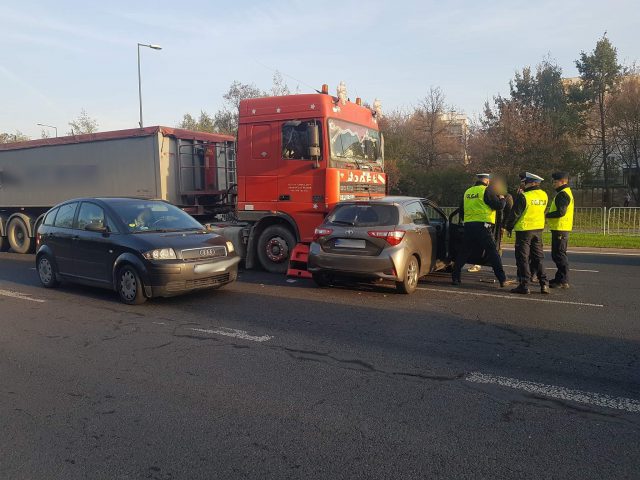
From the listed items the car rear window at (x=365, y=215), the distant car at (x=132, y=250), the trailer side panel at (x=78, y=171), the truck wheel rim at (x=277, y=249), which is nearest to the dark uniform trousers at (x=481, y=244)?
the car rear window at (x=365, y=215)

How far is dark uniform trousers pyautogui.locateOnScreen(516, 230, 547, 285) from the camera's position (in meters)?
8.05

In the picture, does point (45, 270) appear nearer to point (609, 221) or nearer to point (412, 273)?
point (412, 273)

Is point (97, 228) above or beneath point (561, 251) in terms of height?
above

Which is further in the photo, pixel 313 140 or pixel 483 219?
pixel 313 140

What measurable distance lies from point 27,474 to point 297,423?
169cm

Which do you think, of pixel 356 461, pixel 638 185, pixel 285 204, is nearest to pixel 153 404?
pixel 356 461

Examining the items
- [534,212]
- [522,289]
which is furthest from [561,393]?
[534,212]

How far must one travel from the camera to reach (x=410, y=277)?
798 cm

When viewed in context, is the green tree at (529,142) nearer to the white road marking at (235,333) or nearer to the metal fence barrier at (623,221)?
the metal fence barrier at (623,221)

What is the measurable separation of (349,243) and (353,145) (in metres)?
2.85

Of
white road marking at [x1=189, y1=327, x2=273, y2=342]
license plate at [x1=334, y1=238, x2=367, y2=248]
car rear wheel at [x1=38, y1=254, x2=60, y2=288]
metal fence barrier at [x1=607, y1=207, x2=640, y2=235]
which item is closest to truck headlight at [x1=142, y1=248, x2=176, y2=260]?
white road marking at [x1=189, y1=327, x2=273, y2=342]

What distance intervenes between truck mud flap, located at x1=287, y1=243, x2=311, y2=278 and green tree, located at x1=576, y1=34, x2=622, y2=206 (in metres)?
31.9

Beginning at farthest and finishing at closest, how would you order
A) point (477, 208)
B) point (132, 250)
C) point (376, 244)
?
point (477, 208), point (376, 244), point (132, 250)

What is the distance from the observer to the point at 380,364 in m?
4.84
